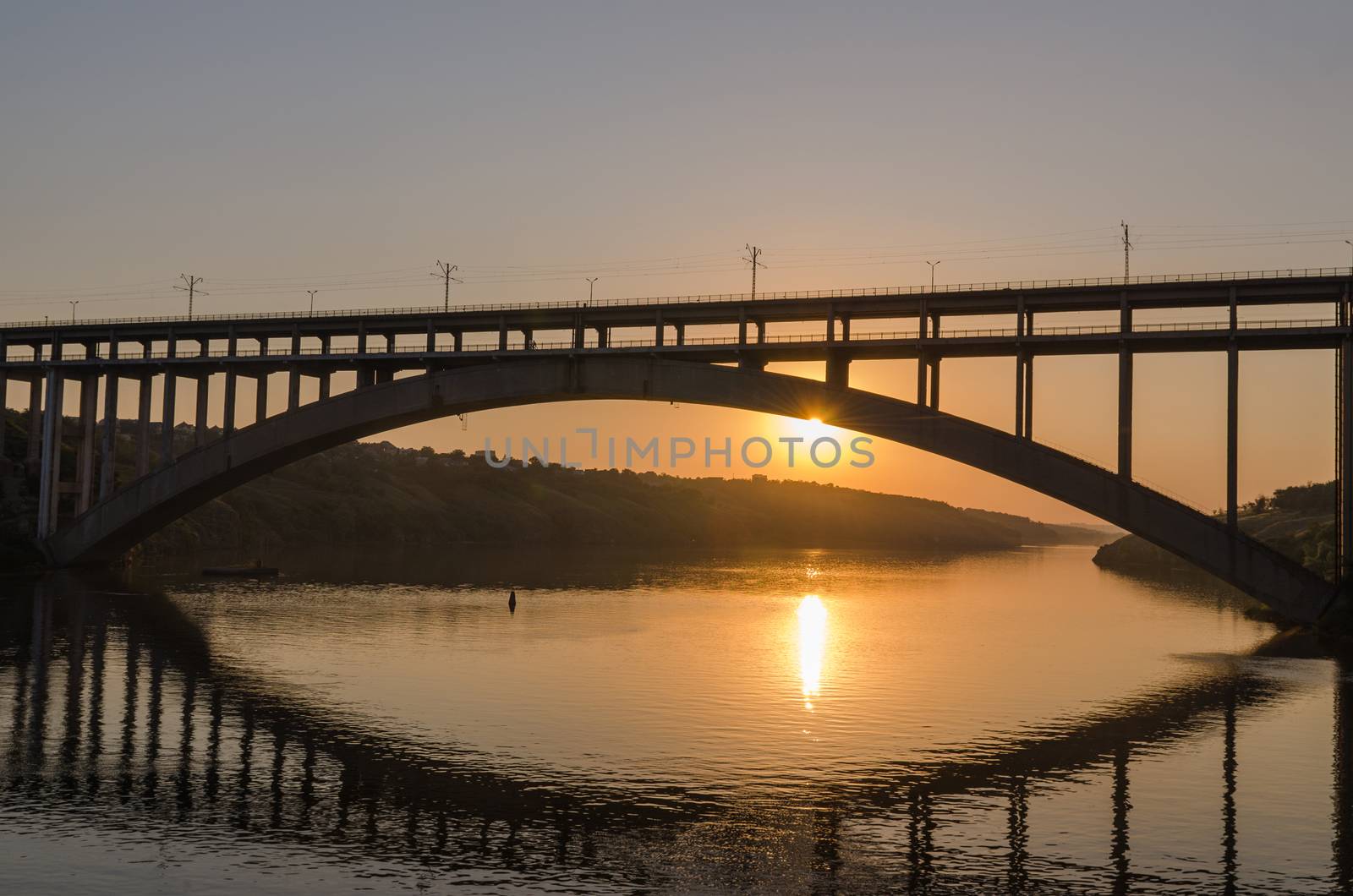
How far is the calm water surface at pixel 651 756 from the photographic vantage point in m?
25.1

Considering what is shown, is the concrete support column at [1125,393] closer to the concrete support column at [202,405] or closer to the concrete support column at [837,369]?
the concrete support column at [837,369]

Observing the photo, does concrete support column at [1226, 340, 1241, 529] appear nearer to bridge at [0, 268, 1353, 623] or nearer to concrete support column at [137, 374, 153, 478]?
bridge at [0, 268, 1353, 623]

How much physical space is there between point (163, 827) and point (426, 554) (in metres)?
124

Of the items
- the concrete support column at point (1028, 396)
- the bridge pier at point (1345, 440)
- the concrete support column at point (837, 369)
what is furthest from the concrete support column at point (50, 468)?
the bridge pier at point (1345, 440)

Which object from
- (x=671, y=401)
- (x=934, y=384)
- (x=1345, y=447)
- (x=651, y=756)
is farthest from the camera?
(x=671, y=401)

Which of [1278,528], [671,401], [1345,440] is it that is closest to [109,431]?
[671,401]

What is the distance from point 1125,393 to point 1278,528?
70267 mm

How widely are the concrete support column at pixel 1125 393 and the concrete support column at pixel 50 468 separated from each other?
70.9 metres

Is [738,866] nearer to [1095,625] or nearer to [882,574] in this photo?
[1095,625]

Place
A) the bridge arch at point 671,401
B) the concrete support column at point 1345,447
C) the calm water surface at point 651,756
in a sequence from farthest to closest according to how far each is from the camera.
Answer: the bridge arch at point 671,401, the concrete support column at point 1345,447, the calm water surface at point 651,756

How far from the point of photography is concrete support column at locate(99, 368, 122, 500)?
89.3 m

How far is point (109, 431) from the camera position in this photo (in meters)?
88.8

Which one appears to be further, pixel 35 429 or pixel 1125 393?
pixel 35 429

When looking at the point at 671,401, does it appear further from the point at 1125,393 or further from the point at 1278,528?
the point at 1278,528
